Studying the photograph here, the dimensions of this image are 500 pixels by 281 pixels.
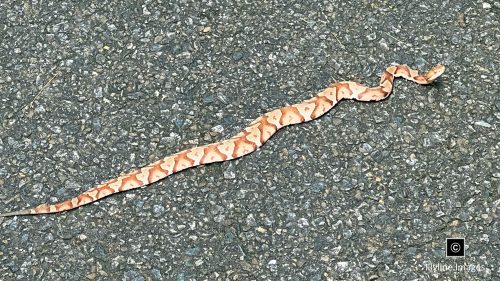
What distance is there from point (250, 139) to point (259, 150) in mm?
114

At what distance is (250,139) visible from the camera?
6148mm

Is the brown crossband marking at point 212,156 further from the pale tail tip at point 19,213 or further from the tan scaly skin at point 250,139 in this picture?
the pale tail tip at point 19,213

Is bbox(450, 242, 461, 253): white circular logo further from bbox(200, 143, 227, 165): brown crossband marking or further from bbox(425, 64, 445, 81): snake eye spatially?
bbox(200, 143, 227, 165): brown crossband marking

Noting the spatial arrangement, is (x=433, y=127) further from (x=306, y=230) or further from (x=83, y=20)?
(x=83, y=20)

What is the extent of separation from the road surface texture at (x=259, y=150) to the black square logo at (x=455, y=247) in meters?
0.04

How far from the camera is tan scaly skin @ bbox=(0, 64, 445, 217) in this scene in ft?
19.1

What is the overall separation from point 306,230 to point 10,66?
305 cm

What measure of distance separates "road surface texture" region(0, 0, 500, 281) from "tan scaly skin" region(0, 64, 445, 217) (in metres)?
0.07

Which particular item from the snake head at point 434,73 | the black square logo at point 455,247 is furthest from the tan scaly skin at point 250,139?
the black square logo at point 455,247

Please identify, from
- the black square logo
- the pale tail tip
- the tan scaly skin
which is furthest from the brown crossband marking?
the black square logo

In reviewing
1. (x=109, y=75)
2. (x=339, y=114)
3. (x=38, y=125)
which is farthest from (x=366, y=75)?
(x=38, y=125)

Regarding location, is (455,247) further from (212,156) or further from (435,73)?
(212,156)

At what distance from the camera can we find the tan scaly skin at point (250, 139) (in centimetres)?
583

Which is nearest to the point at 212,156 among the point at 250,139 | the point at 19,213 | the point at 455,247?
the point at 250,139
